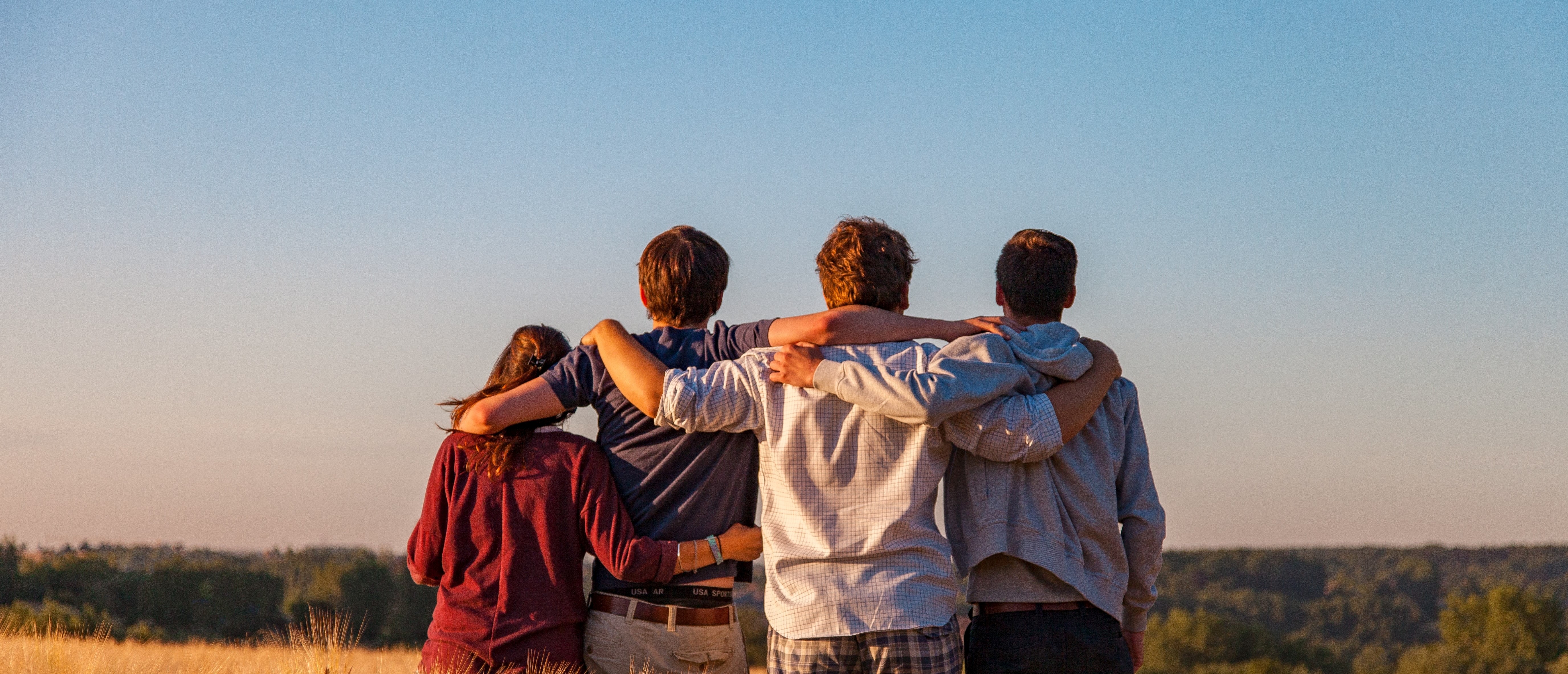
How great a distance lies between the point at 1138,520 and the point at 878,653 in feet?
3.67

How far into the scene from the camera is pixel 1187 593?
62656 mm

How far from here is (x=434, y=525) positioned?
12.7 feet

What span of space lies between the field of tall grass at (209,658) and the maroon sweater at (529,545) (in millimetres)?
165

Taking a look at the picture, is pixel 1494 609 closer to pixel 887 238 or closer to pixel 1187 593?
pixel 1187 593

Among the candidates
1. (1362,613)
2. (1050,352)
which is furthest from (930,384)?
(1362,613)

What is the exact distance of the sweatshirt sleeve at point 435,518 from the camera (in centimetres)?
386

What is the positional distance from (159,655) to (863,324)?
15.2 ft

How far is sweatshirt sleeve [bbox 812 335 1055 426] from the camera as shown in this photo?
3225 millimetres

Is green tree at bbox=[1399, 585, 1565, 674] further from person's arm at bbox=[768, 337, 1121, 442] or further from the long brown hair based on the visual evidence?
the long brown hair

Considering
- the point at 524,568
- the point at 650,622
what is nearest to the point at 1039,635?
the point at 650,622

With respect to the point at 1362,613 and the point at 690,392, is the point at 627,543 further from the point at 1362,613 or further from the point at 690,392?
the point at 1362,613

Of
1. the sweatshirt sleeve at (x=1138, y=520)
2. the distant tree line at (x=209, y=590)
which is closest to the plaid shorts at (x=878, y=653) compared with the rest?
the sweatshirt sleeve at (x=1138, y=520)

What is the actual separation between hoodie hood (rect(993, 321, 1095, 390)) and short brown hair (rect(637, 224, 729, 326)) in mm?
1035

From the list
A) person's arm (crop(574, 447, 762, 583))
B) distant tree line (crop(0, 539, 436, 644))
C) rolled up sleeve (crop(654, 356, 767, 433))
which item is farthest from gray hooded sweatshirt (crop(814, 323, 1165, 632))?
distant tree line (crop(0, 539, 436, 644))
